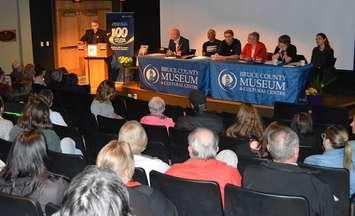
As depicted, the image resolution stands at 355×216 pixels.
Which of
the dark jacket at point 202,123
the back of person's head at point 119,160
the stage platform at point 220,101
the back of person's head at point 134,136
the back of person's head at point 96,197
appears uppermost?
the back of person's head at point 96,197

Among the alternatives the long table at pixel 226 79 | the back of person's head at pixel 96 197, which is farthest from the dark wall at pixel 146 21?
the back of person's head at pixel 96 197

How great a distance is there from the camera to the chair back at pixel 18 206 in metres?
2.86

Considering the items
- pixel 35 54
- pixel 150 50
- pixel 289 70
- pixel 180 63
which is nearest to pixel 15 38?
pixel 35 54

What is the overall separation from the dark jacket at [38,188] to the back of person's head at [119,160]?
386mm

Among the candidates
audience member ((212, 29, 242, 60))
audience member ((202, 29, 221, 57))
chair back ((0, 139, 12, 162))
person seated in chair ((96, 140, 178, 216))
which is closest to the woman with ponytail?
person seated in chair ((96, 140, 178, 216))

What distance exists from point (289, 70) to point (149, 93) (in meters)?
3.17

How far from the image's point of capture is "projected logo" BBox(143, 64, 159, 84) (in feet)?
36.1

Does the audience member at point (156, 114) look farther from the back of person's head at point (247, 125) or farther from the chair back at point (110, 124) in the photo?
the back of person's head at point (247, 125)

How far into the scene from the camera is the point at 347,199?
3.88 meters

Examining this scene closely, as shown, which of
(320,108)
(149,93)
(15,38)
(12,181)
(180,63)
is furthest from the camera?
(15,38)

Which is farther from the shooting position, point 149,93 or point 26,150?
point 149,93

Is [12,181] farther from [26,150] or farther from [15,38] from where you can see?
[15,38]

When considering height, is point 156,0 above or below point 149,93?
above

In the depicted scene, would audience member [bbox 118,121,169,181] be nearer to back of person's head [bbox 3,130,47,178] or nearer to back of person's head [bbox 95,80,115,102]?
back of person's head [bbox 3,130,47,178]
